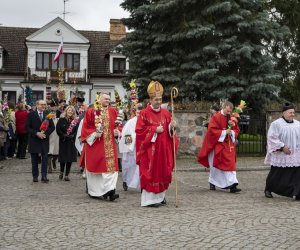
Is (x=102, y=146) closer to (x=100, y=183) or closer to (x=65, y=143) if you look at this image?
(x=100, y=183)

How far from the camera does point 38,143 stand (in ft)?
43.6

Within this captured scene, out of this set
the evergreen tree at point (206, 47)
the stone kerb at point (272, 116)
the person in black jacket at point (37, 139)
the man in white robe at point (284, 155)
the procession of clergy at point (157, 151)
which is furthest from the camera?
the evergreen tree at point (206, 47)

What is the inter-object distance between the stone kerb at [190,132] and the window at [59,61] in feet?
87.6

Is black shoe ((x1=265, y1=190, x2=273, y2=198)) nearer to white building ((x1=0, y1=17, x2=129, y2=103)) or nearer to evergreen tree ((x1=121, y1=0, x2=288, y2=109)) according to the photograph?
evergreen tree ((x1=121, y1=0, x2=288, y2=109))

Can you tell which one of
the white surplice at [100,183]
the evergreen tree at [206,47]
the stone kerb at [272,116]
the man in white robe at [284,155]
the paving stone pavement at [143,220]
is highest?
the evergreen tree at [206,47]

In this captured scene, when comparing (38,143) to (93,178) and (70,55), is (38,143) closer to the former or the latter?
(93,178)

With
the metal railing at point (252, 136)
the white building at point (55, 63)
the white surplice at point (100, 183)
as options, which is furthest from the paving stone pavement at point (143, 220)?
the white building at point (55, 63)

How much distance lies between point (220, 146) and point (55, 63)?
34.6 metres

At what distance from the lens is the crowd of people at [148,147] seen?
10086 mm

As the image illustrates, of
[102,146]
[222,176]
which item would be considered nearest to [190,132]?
[222,176]

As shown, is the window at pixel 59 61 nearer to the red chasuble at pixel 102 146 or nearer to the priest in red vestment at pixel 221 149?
the priest in red vestment at pixel 221 149

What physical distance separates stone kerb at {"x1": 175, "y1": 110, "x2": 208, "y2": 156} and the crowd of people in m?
6.65

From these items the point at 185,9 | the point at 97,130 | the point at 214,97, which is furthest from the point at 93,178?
the point at 185,9

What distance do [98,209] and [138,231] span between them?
2034 mm
